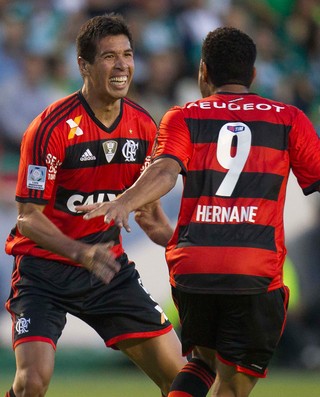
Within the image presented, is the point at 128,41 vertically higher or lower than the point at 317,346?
higher

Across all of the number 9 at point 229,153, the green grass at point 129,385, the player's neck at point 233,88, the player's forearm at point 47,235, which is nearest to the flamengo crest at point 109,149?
the player's forearm at point 47,235

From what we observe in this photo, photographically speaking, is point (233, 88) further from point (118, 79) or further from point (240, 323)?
point (240, 323)

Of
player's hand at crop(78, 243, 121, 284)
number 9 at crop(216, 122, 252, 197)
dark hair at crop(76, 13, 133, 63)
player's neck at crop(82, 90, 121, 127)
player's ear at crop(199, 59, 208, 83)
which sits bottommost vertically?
player's hand at crop(78, 243, 121, 284)

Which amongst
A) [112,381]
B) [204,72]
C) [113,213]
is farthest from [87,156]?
[112,381]

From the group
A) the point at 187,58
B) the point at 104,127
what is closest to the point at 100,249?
the point at 104,127

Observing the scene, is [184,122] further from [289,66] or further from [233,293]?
[289,66]

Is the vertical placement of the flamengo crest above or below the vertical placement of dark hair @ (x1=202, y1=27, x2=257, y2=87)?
below

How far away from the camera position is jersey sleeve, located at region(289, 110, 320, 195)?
5133 mm

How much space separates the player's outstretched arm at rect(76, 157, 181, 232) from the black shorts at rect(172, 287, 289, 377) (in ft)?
2.01

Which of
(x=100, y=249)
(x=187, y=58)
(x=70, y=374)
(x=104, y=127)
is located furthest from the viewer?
(x=187, y=58)

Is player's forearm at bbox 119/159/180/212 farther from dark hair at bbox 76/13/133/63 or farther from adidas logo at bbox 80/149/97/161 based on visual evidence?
dark hair at bbox 76/13/133/63

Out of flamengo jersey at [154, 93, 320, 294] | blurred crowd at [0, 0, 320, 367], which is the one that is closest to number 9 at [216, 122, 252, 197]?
flamengo jersey at [154, 93, 320, 294]

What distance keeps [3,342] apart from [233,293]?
601cm

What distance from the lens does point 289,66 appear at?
38.2ft
